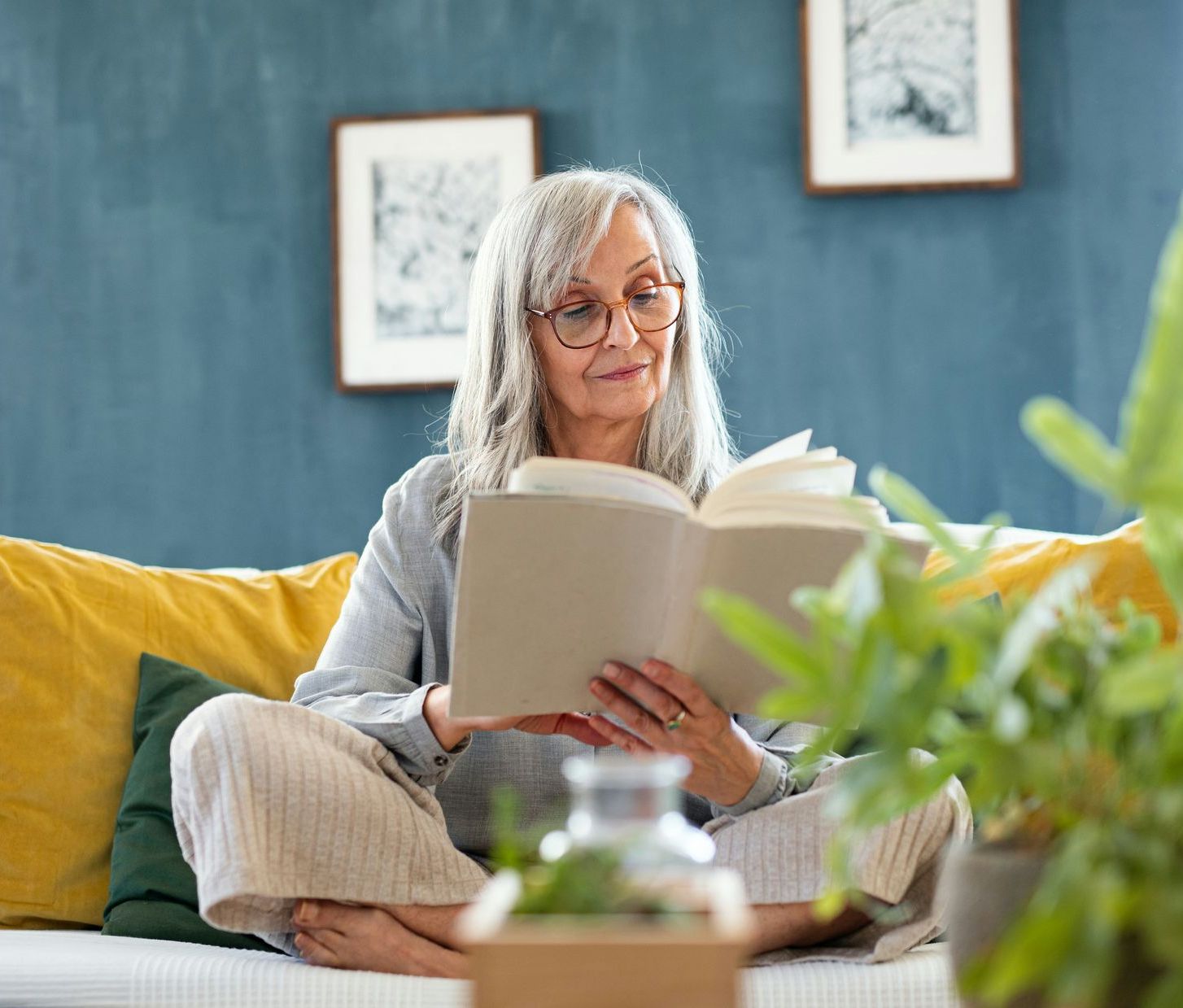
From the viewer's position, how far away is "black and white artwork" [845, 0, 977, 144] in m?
2.78

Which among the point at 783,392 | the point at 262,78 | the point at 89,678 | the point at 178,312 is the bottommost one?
the point at 89,678

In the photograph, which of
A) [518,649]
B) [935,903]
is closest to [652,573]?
[518,649]

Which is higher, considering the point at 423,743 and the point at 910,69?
the point at 910,69

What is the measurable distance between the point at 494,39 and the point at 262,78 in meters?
0.48

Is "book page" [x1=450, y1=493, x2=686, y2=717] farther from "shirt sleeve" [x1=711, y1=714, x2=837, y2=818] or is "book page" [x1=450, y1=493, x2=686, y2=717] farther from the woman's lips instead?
the woman's lips

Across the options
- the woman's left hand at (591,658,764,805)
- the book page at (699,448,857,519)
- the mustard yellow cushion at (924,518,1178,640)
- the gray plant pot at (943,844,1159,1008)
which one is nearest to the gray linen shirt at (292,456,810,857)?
the woman's left hand at (591,658,764,805)

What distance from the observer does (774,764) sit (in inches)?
64.9

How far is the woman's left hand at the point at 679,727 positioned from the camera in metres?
1.40

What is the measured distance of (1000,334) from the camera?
2.82 metres

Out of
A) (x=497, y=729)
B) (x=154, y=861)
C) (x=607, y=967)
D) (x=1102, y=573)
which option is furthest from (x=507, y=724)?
(x=607, y=967)

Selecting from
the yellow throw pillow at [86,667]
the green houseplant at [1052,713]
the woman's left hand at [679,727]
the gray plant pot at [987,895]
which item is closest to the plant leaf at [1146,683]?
the green houseplant at [1052,713]

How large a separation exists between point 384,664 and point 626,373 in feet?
1.68

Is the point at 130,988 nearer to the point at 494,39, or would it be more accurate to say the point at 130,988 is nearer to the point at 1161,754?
the point at 1161,754

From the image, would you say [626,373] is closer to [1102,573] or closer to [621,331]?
[621,331]
